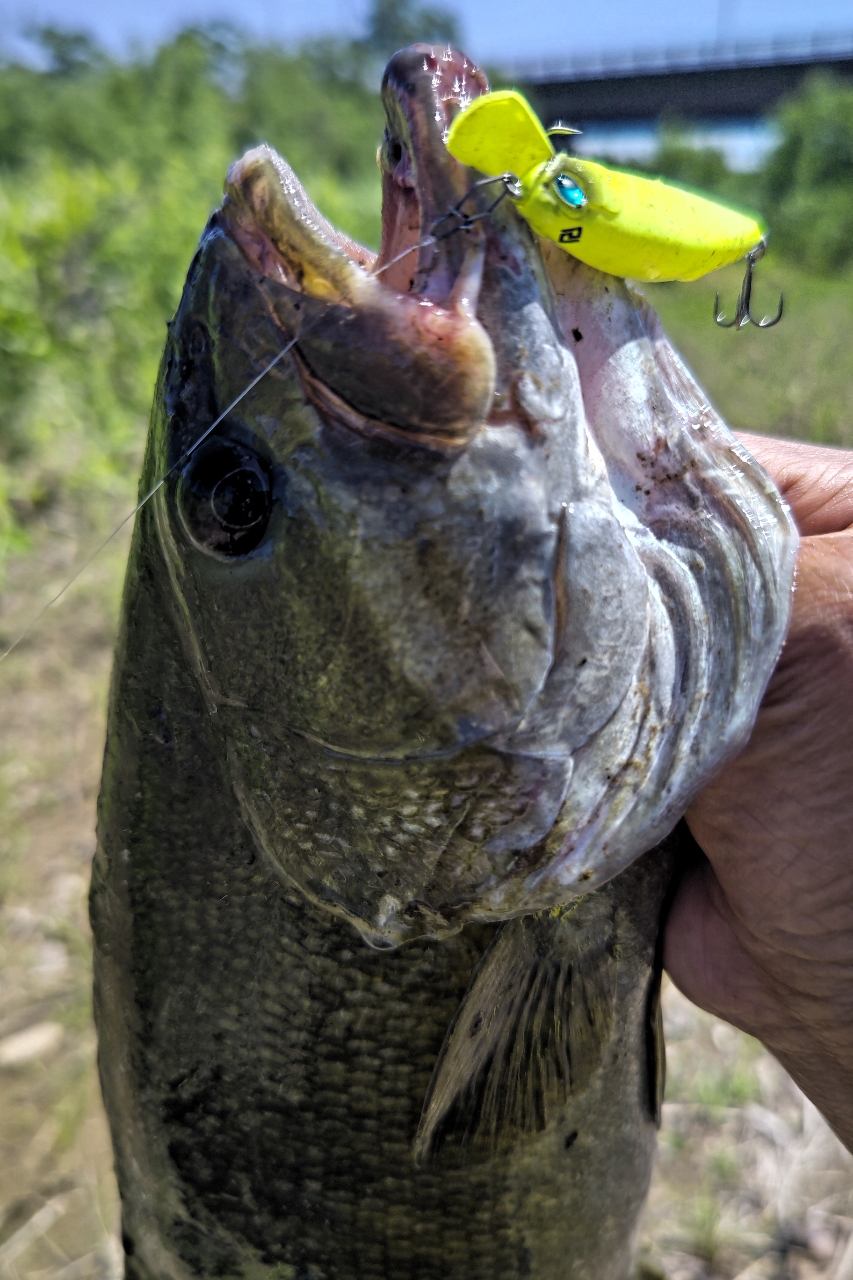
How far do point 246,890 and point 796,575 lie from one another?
915mm

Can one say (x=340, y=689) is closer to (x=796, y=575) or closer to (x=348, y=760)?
(x=348, y=760)

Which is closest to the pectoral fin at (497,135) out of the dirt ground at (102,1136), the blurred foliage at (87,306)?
the dirt ground at (102,1136)

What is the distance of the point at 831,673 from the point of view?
1.35 m

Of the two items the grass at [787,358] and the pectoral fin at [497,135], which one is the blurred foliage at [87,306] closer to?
the grass at [787,358]

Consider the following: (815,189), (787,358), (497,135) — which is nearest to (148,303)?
(815,189)

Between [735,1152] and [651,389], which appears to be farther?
[735,1152]

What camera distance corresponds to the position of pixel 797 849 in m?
1.45

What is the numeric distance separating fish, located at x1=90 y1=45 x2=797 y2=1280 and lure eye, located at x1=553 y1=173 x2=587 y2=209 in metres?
0.05

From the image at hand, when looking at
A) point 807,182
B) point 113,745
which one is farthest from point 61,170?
point 113,745

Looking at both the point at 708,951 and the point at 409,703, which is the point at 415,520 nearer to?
the point at 409,703

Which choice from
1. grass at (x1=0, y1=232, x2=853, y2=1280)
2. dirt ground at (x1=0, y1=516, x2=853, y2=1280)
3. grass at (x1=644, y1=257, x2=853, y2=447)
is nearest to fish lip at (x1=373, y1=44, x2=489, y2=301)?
grass at (x1=0, y1=232, x2=853, y2=1280)

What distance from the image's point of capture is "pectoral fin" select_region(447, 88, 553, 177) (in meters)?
0.96

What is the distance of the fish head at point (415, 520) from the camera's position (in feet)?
3.21

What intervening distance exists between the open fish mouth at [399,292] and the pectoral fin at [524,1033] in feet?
2.43
